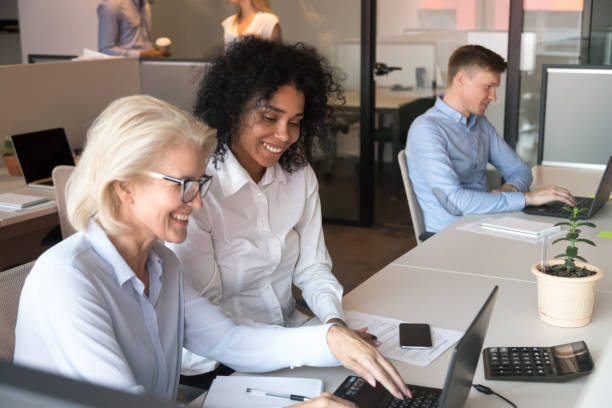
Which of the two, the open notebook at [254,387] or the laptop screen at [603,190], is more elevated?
the laptop screen at [603,190]

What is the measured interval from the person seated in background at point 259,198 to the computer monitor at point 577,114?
1.94m

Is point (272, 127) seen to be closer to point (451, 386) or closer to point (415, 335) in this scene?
point (415, 335)

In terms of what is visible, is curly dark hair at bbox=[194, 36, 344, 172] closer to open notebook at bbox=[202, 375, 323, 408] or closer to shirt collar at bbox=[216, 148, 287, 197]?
shirt collar at bbox=[216, 148, 287, 197]

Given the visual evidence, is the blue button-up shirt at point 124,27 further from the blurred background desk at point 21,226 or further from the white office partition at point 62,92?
the blurred background desk at point 21,226

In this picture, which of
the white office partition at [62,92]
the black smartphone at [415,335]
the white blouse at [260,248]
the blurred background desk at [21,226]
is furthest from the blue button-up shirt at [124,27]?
the black smartphone at [415,335]

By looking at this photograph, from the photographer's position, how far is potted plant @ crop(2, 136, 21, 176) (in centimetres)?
340

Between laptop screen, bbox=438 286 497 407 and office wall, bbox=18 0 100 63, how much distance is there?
5584 mm

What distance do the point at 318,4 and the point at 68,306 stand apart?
3.94 meters

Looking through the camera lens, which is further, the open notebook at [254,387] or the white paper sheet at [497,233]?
the white paper sheet at [497,233]

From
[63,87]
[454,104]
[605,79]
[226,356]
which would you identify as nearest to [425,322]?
[226,356]

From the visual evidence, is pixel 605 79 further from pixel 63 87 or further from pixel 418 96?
pixel 63 87

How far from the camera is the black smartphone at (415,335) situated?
4.80 ft

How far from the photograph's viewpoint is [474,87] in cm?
288

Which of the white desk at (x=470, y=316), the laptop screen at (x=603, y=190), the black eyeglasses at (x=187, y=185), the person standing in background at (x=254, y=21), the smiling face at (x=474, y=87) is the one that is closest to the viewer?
the black eyeglasses at (x=187, y=185)
